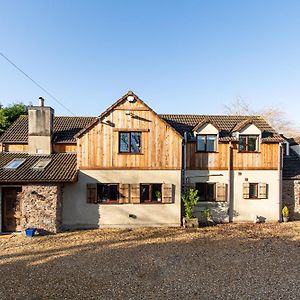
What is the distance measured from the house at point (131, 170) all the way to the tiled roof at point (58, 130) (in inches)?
4.8

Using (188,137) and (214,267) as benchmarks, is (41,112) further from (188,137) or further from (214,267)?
(214,267)

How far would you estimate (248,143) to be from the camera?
17469 mm

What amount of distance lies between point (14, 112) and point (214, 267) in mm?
29056

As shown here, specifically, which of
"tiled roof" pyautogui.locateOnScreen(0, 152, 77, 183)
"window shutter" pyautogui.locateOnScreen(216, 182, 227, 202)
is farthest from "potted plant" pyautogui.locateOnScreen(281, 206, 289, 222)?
"tiled roof" pyautogui.locateOnScreen(0, 152, 77, 183)

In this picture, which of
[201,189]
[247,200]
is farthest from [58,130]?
[247,200]

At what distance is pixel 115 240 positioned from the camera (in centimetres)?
1334

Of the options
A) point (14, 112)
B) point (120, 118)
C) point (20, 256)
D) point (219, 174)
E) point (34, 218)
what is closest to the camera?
point (20, 256)

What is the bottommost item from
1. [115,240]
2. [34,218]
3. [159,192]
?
[115,240]

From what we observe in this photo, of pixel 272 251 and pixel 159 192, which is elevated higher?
pixel 159 192

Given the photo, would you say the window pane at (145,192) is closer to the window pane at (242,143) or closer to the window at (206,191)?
the window at (206,191)

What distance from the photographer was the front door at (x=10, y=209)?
580 inches

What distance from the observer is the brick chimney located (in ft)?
56.5

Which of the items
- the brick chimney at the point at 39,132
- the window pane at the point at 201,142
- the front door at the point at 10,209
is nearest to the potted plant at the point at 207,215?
the window pane at the point at 201,142

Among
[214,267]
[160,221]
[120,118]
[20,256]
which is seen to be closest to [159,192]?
[160,221]
